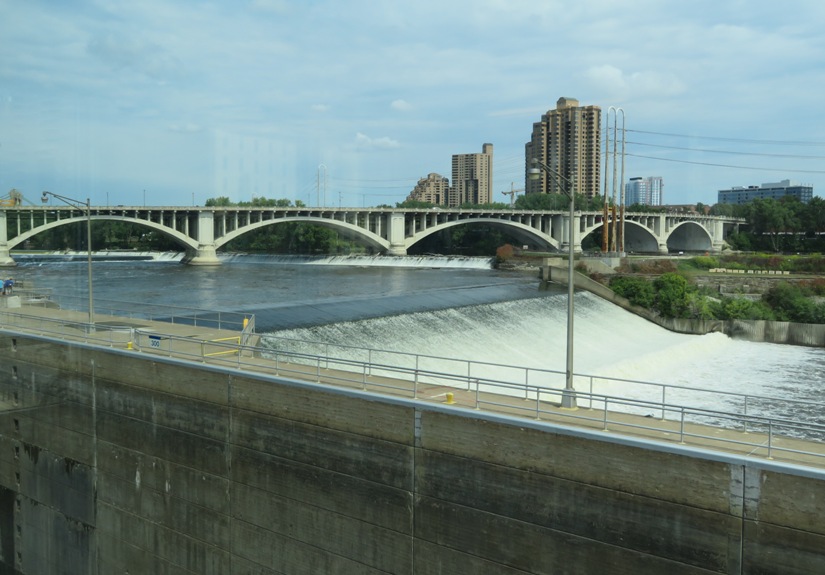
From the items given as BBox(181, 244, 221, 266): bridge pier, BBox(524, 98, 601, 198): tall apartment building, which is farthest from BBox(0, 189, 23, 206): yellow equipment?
BBox(524, 98, 601, 198): tall apartment building

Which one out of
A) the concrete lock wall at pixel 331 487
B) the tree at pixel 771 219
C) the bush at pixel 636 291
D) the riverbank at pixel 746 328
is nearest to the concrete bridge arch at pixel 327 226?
the bush at pixel 636 291

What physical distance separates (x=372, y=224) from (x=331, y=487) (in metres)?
96.3

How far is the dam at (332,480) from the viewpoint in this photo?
12.2m

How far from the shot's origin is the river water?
35.0m

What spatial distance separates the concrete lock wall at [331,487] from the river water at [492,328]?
9132 millimetres

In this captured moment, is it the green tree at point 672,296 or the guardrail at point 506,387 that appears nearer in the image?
the guardrail at point 506,387

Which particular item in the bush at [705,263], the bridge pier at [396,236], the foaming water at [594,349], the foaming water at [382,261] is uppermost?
the bridge pier at [396,236]

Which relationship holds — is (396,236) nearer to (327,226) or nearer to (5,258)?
(327,226)

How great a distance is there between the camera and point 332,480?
16312 mm

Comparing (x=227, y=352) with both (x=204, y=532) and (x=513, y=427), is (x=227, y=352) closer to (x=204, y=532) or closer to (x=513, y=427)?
(x=204, y=532)

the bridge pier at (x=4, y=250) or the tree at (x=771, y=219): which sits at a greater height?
the tree at (x=771, y=219)

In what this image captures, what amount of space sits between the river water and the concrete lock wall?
360 inches

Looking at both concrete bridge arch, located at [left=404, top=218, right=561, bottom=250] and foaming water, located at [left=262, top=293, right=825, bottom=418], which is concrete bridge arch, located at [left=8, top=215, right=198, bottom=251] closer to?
concrete bridge arch, located at [left=404, top=218, right=561, bottom=250]

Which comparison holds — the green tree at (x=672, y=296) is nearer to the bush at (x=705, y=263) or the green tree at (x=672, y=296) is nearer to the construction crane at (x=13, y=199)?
the bush at (x=705, y=263)
